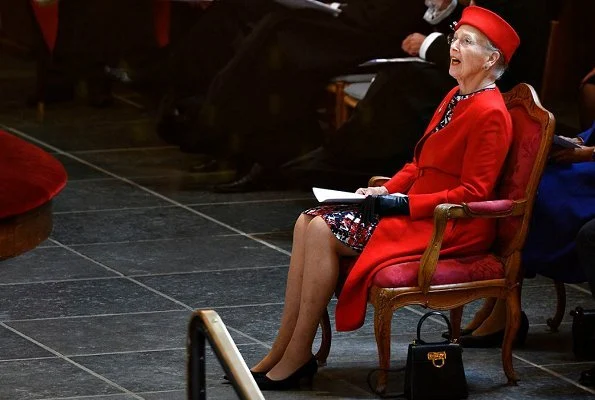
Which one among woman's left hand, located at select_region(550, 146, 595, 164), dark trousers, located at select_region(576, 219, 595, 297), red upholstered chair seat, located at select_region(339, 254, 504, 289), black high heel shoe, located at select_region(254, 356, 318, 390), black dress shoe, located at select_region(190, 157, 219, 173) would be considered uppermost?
woman's left hand, located at select_region(550, 146, 595, 164)

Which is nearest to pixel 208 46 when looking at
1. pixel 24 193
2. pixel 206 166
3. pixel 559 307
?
pixel 206 166

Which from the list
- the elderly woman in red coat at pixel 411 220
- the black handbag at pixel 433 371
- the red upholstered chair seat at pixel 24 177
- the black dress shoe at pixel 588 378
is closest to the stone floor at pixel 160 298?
the black dress shoe at pixel 588 378

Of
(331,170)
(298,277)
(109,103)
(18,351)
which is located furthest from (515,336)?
(109,103)

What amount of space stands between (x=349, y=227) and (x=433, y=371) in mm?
603

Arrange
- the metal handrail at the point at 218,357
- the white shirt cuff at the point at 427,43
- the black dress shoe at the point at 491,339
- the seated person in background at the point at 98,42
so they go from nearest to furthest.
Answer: the metal handrail at the point at 218,357, the black dress shoe at the point at 491,339, the white shirt cuff at the point at 427,43, the seated person in background at the point at 98,42

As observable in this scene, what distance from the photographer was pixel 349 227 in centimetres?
555

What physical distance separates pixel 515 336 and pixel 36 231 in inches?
86.4

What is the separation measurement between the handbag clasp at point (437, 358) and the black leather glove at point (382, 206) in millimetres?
539

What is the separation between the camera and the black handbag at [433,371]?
5387mm

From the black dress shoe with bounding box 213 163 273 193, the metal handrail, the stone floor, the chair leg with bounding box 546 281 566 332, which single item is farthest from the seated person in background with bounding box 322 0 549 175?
the metal handrail

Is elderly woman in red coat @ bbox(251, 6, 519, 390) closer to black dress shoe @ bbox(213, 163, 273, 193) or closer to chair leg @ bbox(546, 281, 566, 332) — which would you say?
chair leg @ bbox(546, 281, 566, 332)

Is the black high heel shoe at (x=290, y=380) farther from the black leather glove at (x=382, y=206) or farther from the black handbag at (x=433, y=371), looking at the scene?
the black leather glove at (x=382, y=206)

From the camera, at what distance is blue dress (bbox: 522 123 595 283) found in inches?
231

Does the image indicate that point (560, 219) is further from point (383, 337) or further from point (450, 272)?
point (383, 337)
